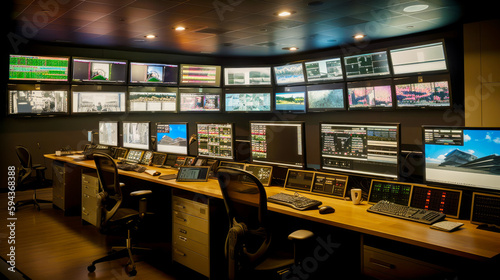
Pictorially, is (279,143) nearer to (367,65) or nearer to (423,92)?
(423,92)

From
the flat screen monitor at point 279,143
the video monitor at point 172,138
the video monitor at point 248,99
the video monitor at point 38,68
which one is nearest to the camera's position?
the flat screen monitor at point 279,143

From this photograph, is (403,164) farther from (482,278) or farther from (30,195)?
(30,195)

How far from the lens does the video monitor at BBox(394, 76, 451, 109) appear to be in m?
5.87

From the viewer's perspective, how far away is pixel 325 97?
7.66 meters

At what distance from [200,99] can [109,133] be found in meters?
3.30

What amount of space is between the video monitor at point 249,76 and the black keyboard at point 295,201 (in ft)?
19.3

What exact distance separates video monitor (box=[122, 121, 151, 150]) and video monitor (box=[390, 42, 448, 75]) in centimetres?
426

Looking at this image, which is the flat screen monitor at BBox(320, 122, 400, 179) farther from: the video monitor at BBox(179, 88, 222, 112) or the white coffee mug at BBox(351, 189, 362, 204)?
the video monitor at BBox(179, 88, 222, 112)

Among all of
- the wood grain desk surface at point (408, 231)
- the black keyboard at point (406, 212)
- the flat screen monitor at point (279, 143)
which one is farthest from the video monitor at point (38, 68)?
the black keyboard at point (406, 212)

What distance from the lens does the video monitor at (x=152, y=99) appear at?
773 centimetres

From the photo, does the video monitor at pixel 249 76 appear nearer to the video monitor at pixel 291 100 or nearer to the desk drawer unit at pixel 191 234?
the video monitor at pixel 291 100

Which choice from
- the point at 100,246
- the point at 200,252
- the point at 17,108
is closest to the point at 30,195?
the point at 17,108

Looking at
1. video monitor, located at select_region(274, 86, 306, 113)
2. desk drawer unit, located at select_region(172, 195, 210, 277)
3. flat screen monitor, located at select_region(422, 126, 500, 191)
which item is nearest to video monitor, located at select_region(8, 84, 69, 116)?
video monitor, located at select_region(274, 86, 306, 113)

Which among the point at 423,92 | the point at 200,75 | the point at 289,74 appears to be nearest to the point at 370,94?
the point at 423,92
